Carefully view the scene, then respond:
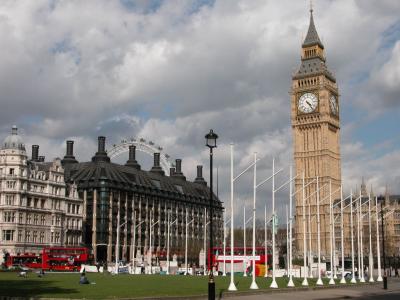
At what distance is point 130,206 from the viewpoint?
158 m

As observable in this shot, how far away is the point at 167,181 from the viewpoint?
7165 inches

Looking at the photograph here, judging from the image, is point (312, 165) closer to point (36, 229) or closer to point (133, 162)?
point (133, 162)

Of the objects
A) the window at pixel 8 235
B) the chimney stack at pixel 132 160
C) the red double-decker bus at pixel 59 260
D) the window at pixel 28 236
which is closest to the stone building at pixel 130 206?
the chimney stack at pixel 132 160

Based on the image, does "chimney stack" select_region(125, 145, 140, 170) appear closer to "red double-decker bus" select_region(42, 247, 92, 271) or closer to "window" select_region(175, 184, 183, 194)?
"window" select_region(175, 184, 183, 194)

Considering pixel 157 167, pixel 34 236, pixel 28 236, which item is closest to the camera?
pixel 28 236

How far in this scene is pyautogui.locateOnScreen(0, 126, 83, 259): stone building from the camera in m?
118

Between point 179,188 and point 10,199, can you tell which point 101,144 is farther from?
point 10,199

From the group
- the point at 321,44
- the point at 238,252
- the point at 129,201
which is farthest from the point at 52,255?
the point at 321,44

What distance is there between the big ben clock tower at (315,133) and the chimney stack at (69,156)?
62.6m

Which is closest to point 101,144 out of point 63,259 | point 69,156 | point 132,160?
point 69,156

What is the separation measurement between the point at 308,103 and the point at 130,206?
59.5 metres

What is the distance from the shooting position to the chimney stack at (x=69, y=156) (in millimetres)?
164250

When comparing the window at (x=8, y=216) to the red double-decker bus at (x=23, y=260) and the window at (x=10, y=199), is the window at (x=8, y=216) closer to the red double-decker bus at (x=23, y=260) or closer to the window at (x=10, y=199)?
the window at (x=10, y=199)

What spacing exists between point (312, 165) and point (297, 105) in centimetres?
1861
